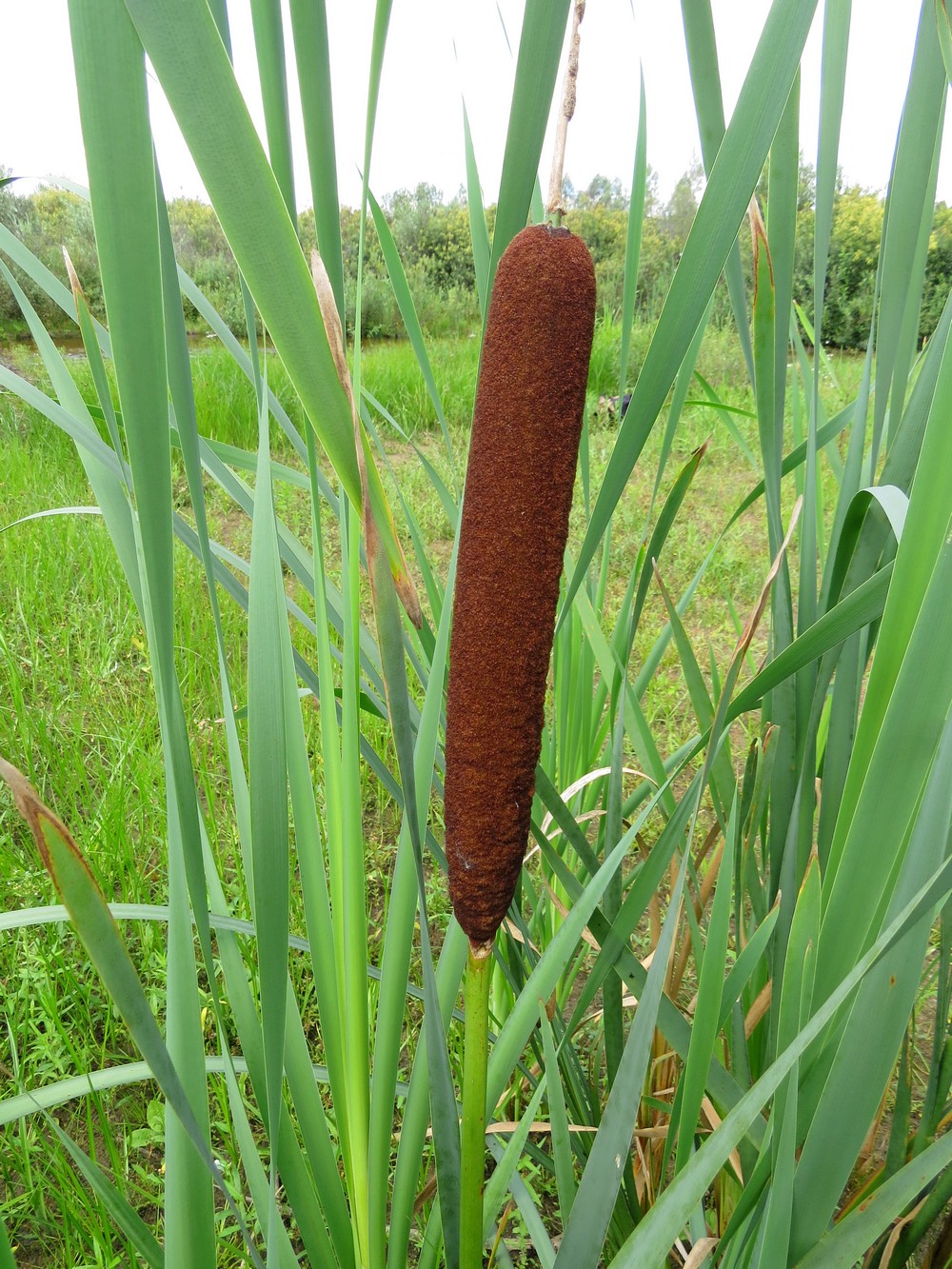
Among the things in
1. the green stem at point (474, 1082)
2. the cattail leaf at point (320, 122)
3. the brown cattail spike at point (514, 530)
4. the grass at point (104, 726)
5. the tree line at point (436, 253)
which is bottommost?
the grass at point (104, 726)

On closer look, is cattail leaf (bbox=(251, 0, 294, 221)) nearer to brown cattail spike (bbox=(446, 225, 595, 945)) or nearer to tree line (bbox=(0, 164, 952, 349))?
brown cattail spike (bbox=(446, 225, 595, 945))

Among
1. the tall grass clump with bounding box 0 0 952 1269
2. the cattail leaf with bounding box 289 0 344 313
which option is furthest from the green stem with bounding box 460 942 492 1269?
the cattail leaf with bounding box 289 0 344 313

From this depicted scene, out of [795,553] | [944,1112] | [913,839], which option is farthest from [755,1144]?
[795,553]

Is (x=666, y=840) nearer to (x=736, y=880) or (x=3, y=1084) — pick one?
(x=736, y=880)

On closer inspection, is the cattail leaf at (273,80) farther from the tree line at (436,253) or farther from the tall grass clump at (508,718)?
the tree line at (436,253)

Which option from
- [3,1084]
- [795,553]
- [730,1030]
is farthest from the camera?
[795,553]

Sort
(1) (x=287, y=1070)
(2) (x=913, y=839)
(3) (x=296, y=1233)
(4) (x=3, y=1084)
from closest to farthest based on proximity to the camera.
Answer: (2) (x=913, y=839)
(1) (x=287, y=1070)
(3) (x=296, y=1233)
(4) (x=3, y=1084)

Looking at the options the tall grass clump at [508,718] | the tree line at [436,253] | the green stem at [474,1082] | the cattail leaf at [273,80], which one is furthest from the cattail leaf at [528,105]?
the tree line at [436,253]
